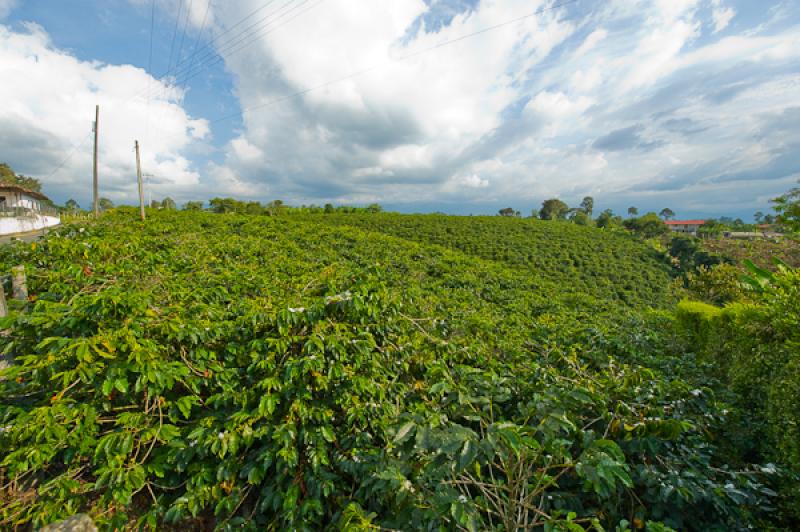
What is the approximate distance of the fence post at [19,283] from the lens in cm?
329

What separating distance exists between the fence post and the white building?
20245 millimetres

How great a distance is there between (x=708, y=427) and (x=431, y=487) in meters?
2.30

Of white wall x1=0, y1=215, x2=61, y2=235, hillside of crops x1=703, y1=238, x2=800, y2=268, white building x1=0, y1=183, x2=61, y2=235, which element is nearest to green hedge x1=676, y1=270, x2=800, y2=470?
hillside of crops x1=703, y1=238, x2=800, y2=268

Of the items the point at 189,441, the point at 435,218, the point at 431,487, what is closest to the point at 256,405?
the point at 189,441

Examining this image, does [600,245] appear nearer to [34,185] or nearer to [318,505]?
[318,505]

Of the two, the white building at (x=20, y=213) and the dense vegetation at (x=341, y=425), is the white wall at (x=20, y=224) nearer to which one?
the white building at (x=20, y=213)

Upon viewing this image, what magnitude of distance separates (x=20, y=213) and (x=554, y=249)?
38.5 m

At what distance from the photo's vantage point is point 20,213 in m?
23.3

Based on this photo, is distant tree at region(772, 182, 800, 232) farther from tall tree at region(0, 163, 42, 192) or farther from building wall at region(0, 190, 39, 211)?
tall tree at region(0, 163, 42, 192)

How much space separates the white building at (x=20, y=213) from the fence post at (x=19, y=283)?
2024cm

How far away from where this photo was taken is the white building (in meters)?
21.0

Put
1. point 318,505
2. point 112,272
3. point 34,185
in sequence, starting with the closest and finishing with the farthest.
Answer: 1. point 318,505
2. point 112,272
3. point 34,185

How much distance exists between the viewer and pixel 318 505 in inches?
77.8

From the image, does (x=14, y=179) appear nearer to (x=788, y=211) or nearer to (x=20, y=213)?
(x=20, y=213)
